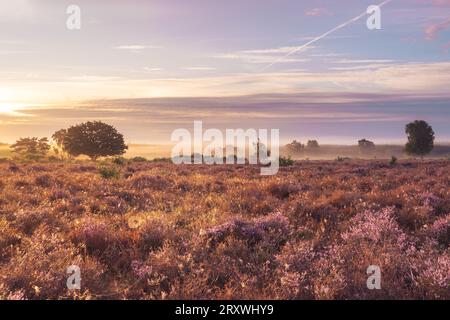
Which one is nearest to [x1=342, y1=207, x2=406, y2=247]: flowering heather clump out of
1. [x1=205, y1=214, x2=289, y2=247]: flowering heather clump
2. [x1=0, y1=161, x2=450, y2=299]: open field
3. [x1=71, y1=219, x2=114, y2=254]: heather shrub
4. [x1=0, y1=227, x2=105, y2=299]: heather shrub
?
[x1=0, y1=161, x2=450, y2=299]: open field

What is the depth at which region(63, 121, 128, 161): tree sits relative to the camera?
76.2 meters

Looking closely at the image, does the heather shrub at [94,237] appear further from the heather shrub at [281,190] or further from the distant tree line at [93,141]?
the distant tree line at [93,141]

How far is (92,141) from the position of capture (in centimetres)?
7681

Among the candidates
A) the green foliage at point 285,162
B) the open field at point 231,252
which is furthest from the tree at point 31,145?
the open field at point 231,252

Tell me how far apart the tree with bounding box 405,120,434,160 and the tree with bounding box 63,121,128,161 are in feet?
198

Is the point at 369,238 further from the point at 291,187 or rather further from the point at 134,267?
the point at 291,187

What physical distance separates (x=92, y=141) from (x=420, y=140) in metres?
67.0

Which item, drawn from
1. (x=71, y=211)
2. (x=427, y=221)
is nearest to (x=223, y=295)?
(x=427, y=221)

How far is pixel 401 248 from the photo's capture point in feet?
24.9

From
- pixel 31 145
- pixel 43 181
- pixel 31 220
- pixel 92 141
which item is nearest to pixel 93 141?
pixel 92 141

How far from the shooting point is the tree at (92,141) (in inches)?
3000

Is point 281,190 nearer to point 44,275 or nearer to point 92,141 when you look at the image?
point 44,275

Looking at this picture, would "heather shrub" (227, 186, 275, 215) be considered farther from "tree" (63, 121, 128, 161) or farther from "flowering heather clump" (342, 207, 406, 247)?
"tree" (63, 121, 128, 161)

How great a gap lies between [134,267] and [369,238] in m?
4.23
